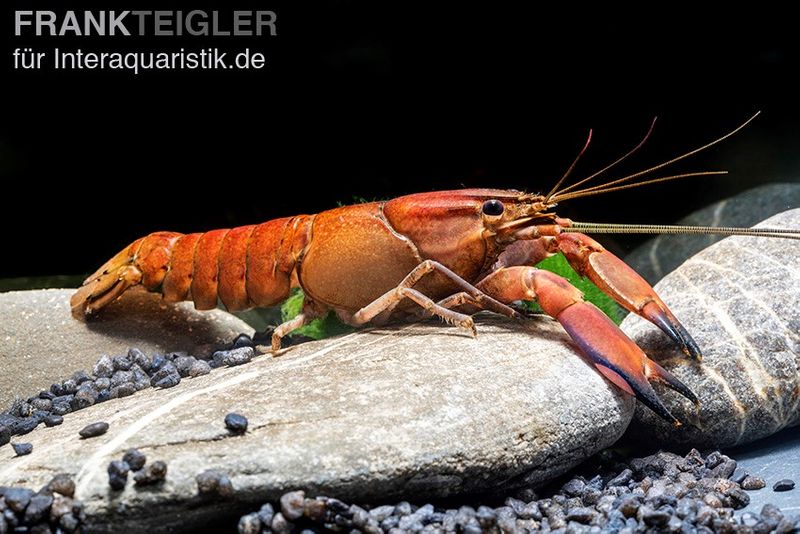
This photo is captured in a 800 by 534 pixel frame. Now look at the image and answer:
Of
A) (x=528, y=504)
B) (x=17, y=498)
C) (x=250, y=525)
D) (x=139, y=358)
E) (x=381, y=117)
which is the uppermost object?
(x=381, y=117)

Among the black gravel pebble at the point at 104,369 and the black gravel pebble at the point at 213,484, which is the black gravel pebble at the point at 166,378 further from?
the black gravel pebble at the point at 213,484

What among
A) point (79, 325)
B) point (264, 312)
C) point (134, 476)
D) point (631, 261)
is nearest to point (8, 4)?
point (79, 325)

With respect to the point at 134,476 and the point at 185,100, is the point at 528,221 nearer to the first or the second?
the point at 134,476

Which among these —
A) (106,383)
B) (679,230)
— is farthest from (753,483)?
(106,383)

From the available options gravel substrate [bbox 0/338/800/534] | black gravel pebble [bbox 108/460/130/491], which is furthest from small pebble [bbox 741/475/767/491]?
black gravel pebble [bbox 108/460/130/491]

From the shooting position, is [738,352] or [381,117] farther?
[381,117]

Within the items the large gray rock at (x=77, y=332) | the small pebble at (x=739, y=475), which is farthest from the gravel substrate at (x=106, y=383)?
the small pebble at (x=739, y=475)

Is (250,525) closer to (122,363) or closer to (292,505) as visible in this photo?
(292,505)
